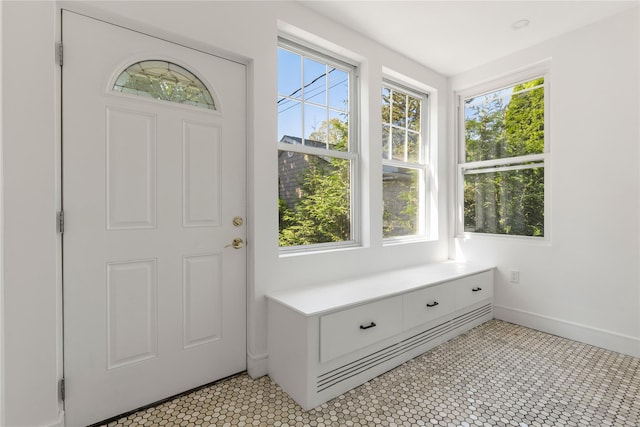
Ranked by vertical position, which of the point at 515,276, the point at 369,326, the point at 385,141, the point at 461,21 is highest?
the point at 461,21

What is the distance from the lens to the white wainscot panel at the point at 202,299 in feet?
6.12

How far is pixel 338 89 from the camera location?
2.71 m

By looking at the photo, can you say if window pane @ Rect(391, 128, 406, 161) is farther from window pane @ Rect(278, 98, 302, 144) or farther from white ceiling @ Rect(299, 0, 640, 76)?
window pane @ Rect(278, 98, 302, 144)

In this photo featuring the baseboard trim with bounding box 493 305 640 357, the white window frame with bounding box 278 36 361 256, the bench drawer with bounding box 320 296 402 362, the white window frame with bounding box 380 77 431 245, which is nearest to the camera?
the bench drawer with bounding box 320 296 402 362

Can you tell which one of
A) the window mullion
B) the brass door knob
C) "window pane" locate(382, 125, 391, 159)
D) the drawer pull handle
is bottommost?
the drawer pull handle

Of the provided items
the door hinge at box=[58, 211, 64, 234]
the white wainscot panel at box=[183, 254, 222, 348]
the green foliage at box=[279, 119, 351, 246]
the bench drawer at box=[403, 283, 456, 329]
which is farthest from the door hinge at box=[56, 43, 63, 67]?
the bench drawer at box=[403, 283, 456, 329]

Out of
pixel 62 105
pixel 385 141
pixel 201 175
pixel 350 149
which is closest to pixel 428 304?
pixel 350 149

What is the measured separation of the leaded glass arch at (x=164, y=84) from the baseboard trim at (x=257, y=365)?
5.28 feet

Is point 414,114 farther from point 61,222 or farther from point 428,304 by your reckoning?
point 61,222

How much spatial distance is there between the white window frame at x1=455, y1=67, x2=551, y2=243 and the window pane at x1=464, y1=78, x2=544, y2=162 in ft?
0.14

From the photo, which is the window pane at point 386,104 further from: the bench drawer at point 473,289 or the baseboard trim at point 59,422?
the baseboard trim at point 59,422

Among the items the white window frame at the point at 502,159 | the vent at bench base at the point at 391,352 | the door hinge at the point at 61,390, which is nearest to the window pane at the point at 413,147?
the white window frame at the point at 502,159

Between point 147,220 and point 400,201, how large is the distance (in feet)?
7.50

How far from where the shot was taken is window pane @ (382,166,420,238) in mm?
3029
